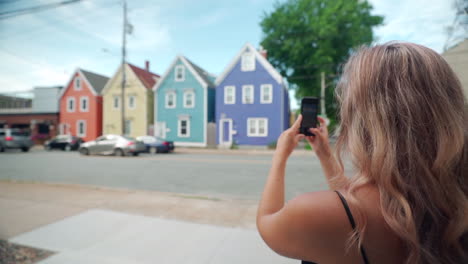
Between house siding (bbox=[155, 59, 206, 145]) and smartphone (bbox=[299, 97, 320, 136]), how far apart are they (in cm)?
2195

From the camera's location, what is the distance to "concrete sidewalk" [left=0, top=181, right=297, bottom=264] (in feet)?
9.26

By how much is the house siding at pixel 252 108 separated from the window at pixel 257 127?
0.87 ft

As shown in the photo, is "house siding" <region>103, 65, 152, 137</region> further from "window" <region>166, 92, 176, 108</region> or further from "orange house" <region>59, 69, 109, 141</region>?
"window" <region>166, 92, 176, 108</region>

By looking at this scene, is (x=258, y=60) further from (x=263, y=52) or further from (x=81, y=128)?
(x=81, y=128)

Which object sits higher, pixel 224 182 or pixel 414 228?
pixel 414 228

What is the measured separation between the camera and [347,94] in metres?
1.01

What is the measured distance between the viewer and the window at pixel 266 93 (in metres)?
20.9

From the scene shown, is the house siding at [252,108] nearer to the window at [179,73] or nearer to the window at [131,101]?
the window at [179,73]

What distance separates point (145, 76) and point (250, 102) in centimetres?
1400

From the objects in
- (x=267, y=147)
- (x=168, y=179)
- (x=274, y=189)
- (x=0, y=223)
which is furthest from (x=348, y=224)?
(x=267, y=147)

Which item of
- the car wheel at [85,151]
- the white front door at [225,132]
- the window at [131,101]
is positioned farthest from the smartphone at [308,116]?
the window at [131,101]

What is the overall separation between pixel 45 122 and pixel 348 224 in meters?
33.8

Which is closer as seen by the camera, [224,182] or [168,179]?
[224,182]

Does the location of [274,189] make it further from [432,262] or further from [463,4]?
[463,4]
